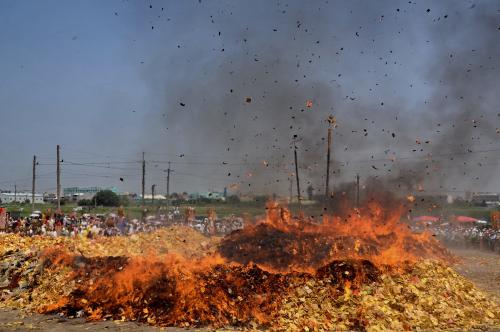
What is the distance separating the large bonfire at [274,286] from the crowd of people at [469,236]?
2095cm

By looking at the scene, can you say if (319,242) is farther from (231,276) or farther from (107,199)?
(107,199)

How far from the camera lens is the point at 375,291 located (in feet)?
40.8

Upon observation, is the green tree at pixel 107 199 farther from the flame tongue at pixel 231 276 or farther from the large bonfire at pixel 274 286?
the flame tongue at pixel 231 276

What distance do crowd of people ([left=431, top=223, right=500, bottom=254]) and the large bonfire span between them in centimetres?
2095

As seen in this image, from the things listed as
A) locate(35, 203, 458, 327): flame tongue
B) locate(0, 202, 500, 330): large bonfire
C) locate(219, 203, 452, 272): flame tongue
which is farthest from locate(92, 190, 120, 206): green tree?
locate(219, 203, 452, 272): flame tongue

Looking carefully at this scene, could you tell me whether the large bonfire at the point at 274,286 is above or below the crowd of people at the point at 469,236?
above

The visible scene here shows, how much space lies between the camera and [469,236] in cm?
3516

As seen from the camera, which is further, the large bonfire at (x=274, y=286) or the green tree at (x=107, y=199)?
the green tree at (x=107, y=199)

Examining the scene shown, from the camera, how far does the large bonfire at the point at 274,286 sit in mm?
11656

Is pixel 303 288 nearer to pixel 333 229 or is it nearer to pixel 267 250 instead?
pixel 267 250

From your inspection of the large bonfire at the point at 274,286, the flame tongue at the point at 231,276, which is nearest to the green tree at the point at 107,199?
the large bonfire at the point at 274,286

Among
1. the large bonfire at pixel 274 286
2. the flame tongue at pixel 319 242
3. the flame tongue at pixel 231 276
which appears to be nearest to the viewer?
the large bonfire at pixel 274 286

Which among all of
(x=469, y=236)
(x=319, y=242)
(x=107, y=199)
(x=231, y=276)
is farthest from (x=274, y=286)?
(x=107, y=199)

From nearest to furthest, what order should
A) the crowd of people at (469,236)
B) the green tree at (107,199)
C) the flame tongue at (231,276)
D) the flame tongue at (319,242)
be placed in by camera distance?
the flame tongue at (231,276)
the flame tongue at (319,242)
the crowd of people at (469,236)
the green tree at (107,199)
